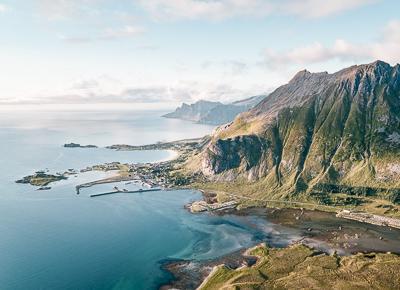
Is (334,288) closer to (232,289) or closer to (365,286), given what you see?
(365,286)

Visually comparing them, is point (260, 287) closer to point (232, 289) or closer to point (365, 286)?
point (232, 289)

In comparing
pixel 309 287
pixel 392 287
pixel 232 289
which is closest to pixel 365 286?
pixel 392 287

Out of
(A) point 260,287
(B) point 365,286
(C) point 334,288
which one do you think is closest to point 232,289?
(A) point 260,287

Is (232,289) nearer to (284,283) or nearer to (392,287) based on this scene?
(284,283)

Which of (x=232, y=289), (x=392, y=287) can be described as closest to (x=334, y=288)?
(x=392, y=287)

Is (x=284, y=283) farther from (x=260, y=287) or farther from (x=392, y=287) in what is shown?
(x=392, y=287)
